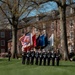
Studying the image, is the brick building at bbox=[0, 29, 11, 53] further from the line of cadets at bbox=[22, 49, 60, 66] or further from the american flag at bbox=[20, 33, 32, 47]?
the line of cadets at bbox=[22, 49, 60, 66]

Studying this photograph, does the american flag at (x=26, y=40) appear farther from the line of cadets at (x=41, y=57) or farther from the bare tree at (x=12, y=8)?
the line of cadets at (x=41, y=57)

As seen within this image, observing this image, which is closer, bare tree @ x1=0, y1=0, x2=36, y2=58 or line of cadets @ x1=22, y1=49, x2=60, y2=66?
line of cadets @ x1=22, y1=49, x2=60, y2=66

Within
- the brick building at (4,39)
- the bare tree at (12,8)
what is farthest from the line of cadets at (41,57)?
the brick building at (4,39)

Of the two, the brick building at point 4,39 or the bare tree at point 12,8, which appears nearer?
the bare tree at point 12,8

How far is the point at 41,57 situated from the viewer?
92.1 ft

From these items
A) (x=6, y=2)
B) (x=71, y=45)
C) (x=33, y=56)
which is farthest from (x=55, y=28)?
(x=33, y=56)

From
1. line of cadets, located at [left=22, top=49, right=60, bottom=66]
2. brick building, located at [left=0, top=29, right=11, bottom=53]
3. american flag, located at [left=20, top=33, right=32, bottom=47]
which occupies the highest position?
brick building, located at [left=0, top=29, right=11, bottom=53]

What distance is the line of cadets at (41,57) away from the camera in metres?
27.6

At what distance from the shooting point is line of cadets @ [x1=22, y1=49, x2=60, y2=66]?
27.6 metres

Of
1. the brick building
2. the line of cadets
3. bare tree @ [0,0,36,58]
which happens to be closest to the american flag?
bare tree @ [0,0,36,58]

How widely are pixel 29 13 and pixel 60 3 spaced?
493 inches

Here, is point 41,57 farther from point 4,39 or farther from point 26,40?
point 4,39

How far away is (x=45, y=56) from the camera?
27.8 m

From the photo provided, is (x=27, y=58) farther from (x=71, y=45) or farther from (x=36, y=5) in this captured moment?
(x=71, y=45)
